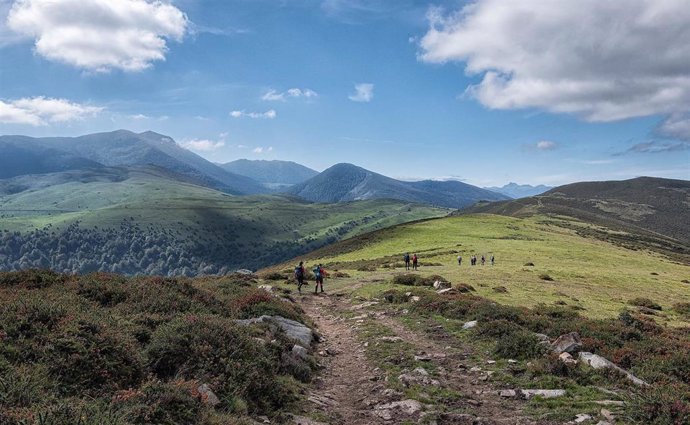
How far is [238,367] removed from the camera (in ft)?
38.0

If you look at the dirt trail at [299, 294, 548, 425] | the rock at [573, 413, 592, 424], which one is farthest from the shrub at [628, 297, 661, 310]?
the rock at [573, 413, 592, 424]

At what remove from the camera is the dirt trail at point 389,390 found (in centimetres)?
1165

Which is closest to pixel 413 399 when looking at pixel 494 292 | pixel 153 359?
pixel 153 359

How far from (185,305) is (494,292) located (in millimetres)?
26823

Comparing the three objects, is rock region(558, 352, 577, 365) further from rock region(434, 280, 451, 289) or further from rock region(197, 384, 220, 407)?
rock region(434, 280, 451, 289)

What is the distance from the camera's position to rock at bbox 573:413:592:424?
34.7 ft

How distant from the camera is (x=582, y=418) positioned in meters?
10.7

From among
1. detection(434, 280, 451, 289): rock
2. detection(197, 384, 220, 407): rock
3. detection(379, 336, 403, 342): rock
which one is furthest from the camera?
detection(434, 280, 451, 289): rock

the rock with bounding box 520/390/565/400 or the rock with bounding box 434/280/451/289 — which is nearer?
the rock with bounding box 520/390/565/400

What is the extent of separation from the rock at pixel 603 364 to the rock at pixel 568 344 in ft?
1.43

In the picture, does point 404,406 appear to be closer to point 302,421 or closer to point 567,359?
point 302,421

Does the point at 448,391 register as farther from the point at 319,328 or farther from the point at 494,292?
the point at 494,292

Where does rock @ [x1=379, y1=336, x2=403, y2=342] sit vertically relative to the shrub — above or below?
above

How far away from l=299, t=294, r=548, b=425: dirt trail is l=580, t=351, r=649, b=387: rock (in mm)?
3942
